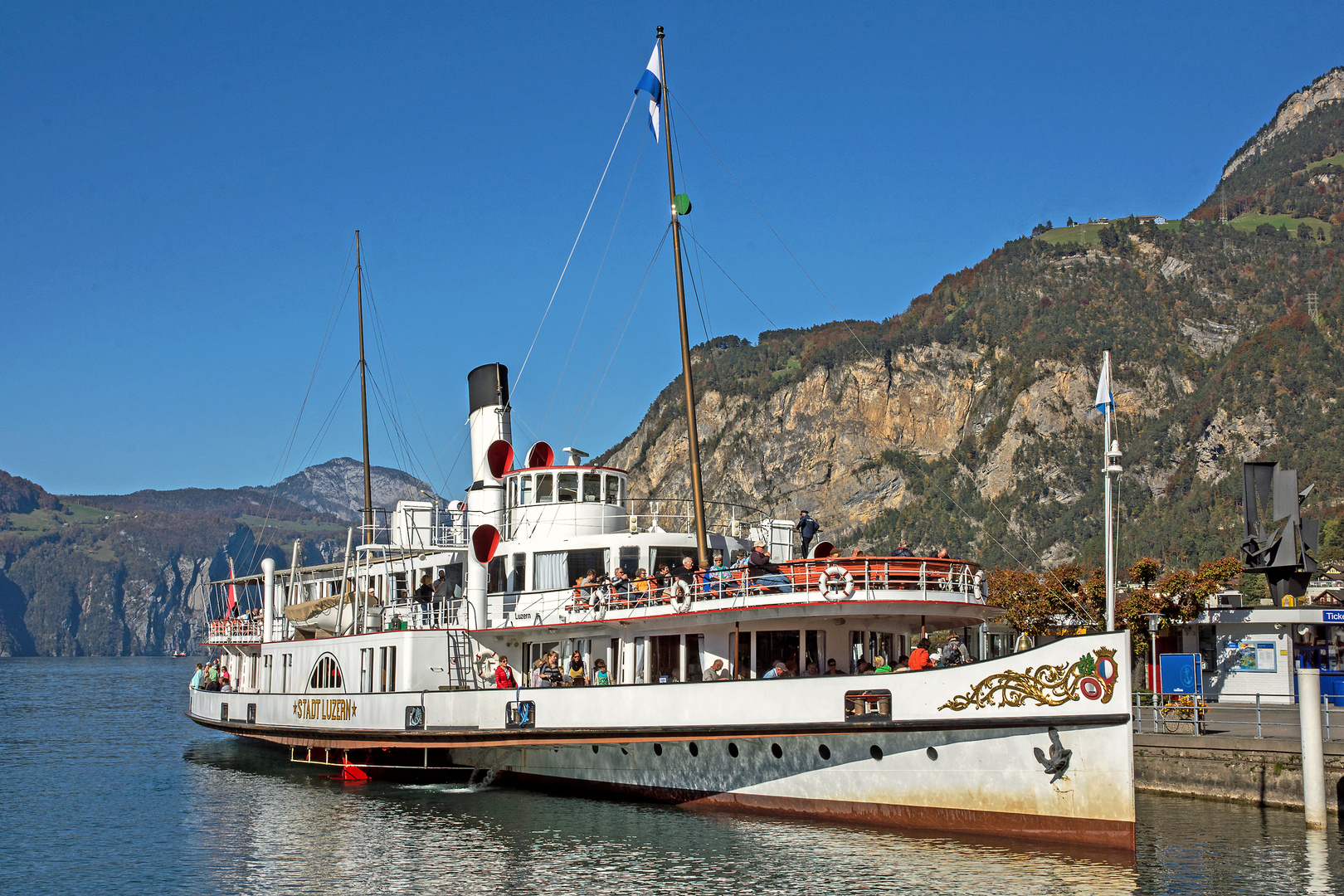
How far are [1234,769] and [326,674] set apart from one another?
20.5m

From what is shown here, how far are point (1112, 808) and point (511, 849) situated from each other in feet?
31.0

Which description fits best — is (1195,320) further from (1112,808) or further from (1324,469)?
(1112,808)

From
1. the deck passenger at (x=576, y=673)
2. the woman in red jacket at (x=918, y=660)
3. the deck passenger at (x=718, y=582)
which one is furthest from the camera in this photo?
the deck passenger at (x=576, y=673)

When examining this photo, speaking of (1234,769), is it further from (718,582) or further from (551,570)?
(551,570)

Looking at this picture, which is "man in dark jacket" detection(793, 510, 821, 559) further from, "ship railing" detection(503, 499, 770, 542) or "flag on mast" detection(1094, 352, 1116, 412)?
"flag on mast" detection(1094, 352, 1116, 412)

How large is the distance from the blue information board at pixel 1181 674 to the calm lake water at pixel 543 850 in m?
3.35

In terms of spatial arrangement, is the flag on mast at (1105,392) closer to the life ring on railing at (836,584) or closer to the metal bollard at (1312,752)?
the metal bollard at (1312,752)

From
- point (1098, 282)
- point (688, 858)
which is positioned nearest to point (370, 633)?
point (688, 858)

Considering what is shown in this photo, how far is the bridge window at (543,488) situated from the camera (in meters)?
26.9

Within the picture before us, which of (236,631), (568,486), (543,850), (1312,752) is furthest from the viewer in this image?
(236,631)

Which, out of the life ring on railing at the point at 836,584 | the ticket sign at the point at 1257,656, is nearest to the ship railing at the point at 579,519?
the life ring on railing at the point at 836,584

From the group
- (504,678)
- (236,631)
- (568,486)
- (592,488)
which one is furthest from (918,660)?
(236,631)

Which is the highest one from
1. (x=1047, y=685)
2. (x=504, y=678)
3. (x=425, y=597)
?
(x=425, y=597)

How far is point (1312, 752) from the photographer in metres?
19.6
